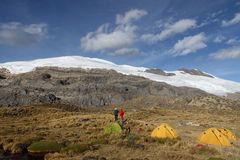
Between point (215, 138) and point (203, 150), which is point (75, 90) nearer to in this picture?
point (215, 138)

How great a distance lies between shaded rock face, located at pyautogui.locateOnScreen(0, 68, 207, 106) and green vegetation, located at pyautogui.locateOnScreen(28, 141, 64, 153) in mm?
65760

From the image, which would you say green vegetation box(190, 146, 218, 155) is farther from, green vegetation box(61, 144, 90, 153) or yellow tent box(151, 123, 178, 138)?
green vegetation box(61, 144, 90, 153)

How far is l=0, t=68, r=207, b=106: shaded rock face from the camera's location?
308 feet

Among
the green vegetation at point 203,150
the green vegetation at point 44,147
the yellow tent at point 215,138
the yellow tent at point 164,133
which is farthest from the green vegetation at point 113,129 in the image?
the green vegetation at point 203,150

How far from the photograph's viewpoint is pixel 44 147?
2231 centimetres

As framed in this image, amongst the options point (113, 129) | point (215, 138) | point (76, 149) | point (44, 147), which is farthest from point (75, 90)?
point (76, 149)

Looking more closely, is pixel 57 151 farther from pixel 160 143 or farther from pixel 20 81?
pixel 20 81

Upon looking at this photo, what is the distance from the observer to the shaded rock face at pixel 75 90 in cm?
9400

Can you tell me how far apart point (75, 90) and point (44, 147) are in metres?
104

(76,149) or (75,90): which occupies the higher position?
(75,90)

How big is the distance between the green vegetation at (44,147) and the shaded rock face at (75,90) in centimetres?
6576

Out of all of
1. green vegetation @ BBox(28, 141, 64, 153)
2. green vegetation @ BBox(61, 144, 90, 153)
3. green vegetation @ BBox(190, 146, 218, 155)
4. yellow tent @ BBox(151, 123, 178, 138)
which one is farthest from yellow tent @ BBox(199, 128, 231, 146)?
green vegetation @ BBox(28, 141, 64, 153)

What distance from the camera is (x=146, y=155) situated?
63.5 feet

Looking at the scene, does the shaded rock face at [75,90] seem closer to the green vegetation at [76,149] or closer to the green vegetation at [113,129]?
the green vegetation at [113,129]
